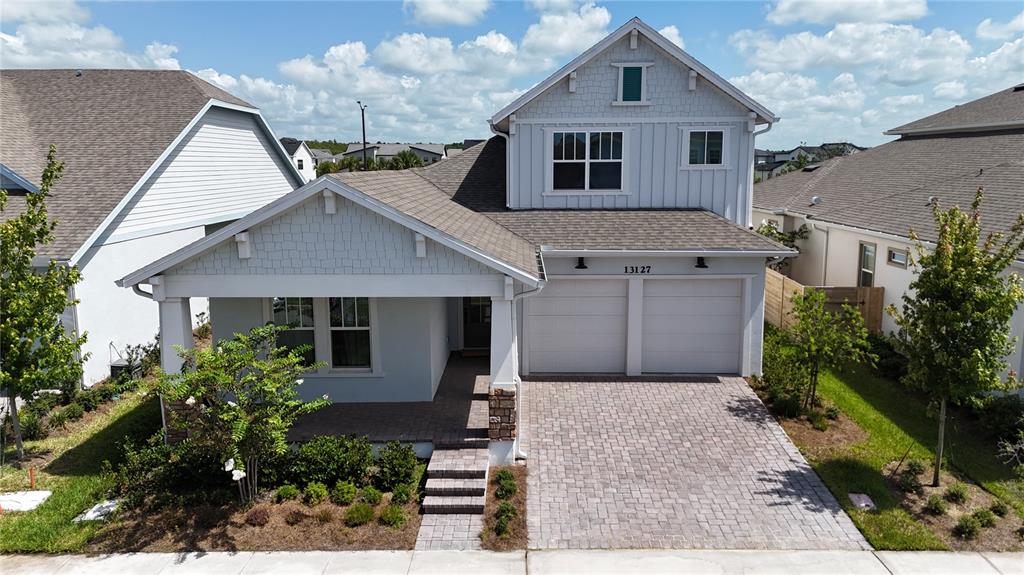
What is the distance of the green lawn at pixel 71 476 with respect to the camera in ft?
28.1

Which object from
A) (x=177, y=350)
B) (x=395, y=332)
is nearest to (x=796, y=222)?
(x=395, y=332)

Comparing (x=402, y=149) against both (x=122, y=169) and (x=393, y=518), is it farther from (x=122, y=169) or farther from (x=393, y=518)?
(x=393, y=518)

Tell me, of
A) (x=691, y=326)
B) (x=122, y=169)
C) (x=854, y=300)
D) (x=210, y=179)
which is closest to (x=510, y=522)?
(x=691, y=326)

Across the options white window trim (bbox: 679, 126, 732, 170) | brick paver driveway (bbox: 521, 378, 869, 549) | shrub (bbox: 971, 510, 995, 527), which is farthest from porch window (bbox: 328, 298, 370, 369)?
shrub (bbox: 971, 510, 995, 527)

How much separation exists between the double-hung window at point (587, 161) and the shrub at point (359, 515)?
367 inches

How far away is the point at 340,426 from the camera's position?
11.3 metres

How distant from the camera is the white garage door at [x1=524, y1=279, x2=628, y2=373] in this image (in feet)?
48.2

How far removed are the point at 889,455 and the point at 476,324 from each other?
28.4 feet

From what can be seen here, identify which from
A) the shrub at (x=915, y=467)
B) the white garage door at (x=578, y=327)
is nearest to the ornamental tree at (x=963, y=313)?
the shrub at (x=915, y=467)

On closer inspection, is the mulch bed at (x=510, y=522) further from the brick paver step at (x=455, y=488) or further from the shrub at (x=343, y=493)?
the shrub at (x=343, y=493)

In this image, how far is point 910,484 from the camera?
9.70 metres

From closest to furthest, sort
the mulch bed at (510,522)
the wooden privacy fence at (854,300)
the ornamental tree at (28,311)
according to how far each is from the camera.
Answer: the mulch bed at (510,522), the ornamental tree at (28,311), the wooden privacy fence at (854,300)

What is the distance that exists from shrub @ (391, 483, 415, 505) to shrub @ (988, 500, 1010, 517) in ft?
25.7

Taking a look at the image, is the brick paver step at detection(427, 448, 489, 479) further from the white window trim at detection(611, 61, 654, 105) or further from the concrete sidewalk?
the white window trim at detection(611, 61, 654, 105)
